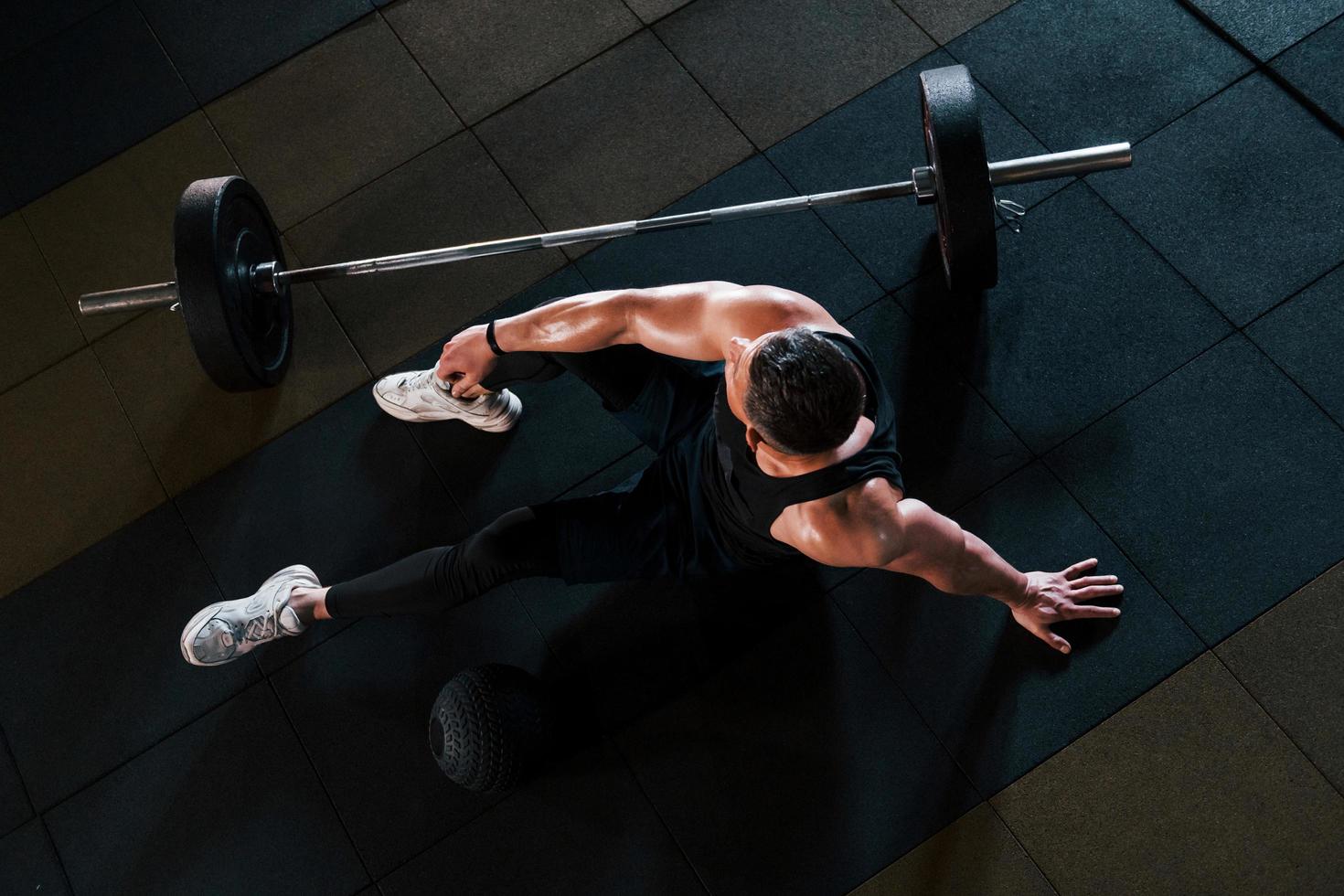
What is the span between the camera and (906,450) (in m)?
2.81

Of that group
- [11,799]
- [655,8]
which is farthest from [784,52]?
[11,799]

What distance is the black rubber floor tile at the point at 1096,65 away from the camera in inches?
122

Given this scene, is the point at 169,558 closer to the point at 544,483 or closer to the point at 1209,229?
the point at 544,483

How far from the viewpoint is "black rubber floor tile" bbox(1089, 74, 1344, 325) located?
2873mm

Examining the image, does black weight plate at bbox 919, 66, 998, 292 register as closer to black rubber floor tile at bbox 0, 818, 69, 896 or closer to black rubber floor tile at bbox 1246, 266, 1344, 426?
black rubber floor tile at bbox 1246, 266, 1344, 426

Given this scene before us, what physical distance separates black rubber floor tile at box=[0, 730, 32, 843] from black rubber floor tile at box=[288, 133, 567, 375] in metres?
1.42

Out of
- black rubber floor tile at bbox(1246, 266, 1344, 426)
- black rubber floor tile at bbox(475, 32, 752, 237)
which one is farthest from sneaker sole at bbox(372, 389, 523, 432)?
black rubber floor tile at bbox(1246, 266, 1344, 426)

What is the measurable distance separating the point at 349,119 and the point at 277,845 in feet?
7.32

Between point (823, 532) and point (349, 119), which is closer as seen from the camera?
point (823, 532)

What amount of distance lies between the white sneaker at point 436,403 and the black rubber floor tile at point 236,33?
1.42m

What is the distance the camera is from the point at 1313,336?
2.80 meters

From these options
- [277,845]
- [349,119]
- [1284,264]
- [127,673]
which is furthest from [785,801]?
[349,119]

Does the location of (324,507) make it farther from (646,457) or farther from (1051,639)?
(1051,639)

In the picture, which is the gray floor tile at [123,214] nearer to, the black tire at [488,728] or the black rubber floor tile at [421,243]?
the black rubber floor tile at [421,243]
